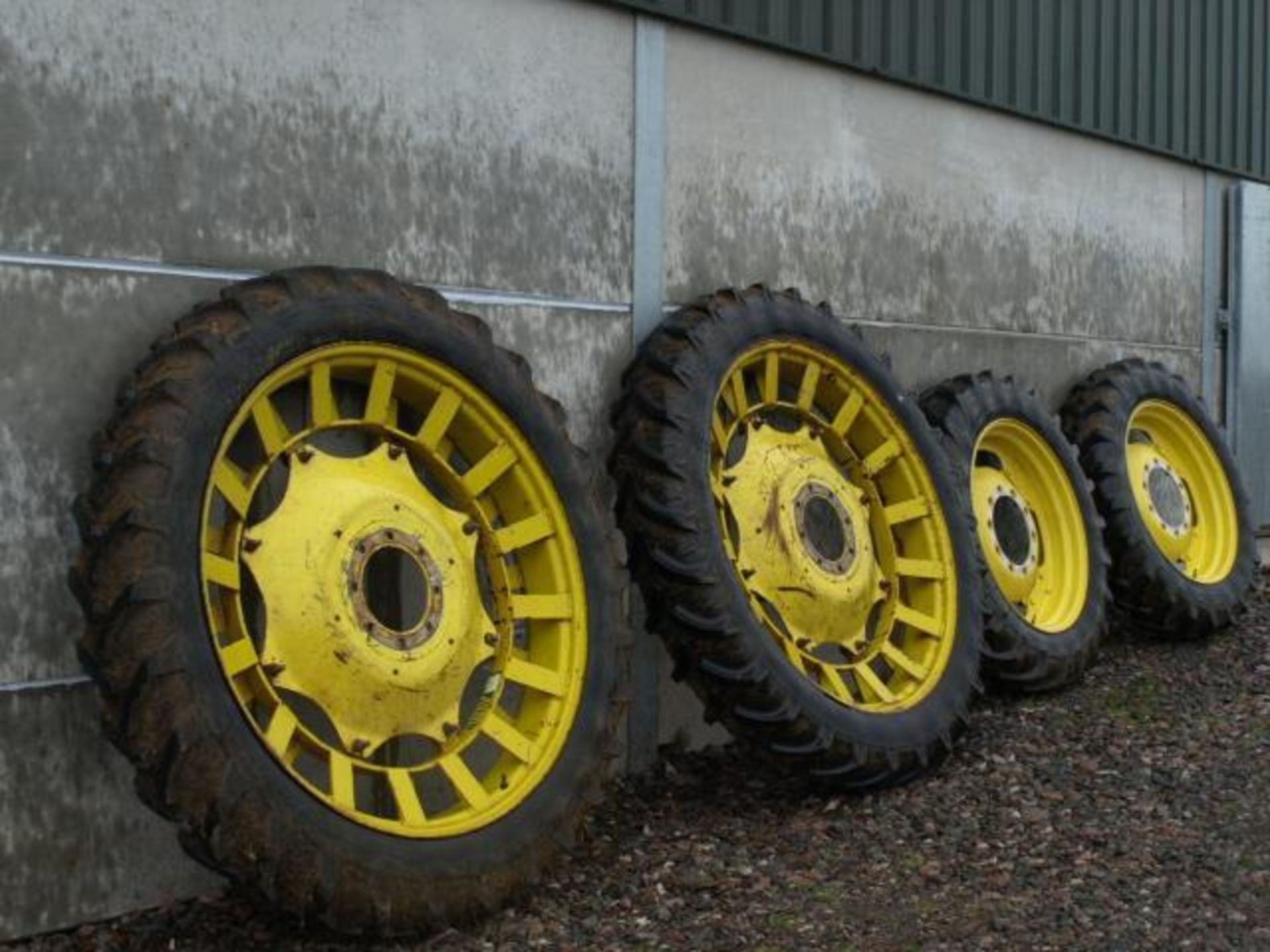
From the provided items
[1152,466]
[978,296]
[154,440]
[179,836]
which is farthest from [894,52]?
[179,836]

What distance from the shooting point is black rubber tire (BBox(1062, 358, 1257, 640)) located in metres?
6.63

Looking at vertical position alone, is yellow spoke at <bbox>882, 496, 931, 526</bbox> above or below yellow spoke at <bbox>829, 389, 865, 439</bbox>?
below

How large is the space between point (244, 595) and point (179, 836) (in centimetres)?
83

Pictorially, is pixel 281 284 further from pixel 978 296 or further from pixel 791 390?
pixel 978 296

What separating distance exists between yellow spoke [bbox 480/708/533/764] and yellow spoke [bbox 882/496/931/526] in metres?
1.91

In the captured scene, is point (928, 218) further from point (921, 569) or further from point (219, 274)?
point (219, 274)

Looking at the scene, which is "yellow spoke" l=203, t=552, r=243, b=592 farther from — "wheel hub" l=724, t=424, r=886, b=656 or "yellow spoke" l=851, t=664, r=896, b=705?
"yellow spoke" l=851, t=664, r=896, b=705

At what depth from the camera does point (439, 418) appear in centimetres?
411

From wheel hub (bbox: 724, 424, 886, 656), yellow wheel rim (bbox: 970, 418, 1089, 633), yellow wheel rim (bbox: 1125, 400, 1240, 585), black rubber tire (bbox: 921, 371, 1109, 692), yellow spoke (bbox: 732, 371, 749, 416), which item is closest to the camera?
wheel hub (bbox: 724, 424, 886, 656)

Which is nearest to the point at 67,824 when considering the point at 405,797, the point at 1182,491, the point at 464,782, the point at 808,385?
the point at 405,797

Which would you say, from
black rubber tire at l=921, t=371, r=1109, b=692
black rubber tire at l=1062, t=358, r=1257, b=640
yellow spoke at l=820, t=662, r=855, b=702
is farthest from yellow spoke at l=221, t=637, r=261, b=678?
black rubber tire at l=1062, t=358, r=1257, b=640

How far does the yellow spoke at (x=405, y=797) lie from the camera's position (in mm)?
3719

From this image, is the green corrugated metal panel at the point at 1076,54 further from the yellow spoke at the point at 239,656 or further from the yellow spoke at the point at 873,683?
the yellow spoke at the point at 239,656

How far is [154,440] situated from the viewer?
332 centimetres
